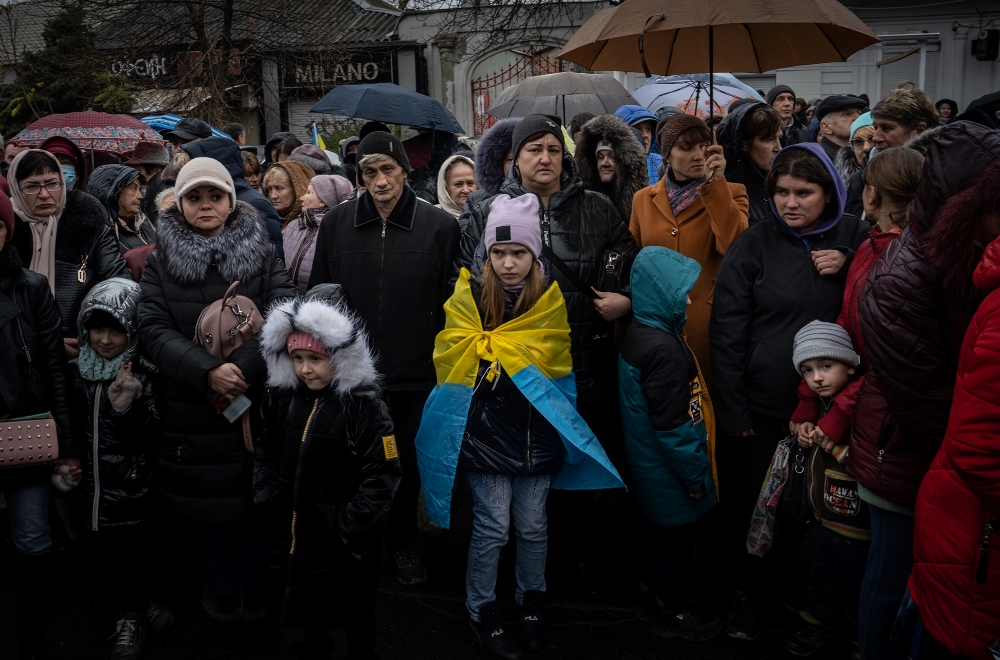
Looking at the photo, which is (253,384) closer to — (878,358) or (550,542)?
(550,542)

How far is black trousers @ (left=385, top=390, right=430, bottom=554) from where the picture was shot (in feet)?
14.6

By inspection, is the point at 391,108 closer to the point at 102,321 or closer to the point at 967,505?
the point at 102,321

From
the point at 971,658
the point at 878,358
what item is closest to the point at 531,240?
the point at 878,358

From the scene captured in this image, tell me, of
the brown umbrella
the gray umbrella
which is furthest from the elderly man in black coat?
the gray umbrella

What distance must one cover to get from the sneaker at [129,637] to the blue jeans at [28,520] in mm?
504

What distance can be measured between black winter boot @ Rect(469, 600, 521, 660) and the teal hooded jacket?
818 millimetres

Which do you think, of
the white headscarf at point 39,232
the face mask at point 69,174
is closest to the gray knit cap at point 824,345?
the white headscarf at point 39,232

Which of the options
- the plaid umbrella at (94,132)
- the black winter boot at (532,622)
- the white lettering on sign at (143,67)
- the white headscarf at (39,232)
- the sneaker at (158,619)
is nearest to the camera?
the black winter boot at (532,622)

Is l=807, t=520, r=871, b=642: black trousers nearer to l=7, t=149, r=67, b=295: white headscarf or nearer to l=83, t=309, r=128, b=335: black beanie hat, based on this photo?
l=83, t=309, r=128, b=335: black beanie hat

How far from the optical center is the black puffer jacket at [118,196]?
209 inches

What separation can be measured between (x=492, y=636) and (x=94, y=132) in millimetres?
5891

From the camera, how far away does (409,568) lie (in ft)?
14.7

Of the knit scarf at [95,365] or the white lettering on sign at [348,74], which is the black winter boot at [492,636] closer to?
the knit scarf at [95,365]

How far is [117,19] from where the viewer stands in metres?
15.2
